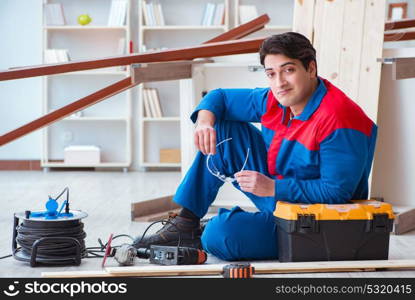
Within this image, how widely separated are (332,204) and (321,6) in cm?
Answer: 159

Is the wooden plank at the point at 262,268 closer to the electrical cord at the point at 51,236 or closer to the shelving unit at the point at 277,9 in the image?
the electrical cord at the point at 51,236

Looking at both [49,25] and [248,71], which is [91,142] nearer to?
[49,25]

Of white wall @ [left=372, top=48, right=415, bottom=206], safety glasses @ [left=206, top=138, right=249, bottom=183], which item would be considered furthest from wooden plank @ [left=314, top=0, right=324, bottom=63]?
safety glasses @ [left=206, top=138, right=249, bottom=183]

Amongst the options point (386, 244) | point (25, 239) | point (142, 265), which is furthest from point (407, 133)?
point (25, 239)

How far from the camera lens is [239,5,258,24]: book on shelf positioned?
6855 mm

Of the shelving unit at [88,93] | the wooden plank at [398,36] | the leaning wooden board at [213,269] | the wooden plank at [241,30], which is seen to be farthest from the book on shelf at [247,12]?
the leaning wooden board at [213,269]

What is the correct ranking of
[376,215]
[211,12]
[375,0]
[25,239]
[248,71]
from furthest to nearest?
1. [211,12]
2. [248,71]
3. [375,0]
4. [25,239]
5. [376,215]

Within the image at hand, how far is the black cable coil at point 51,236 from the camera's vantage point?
266cm

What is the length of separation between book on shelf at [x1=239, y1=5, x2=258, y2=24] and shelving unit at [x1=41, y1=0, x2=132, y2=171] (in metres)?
1.02

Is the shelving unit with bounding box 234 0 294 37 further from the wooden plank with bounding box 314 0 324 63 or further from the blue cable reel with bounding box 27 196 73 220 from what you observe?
the blue cable reel with bounding box 27 196 73 220

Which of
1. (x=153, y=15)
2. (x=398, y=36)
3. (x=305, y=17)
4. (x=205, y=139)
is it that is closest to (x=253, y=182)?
(x=205, y=139)

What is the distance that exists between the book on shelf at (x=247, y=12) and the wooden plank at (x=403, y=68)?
11.4 ft

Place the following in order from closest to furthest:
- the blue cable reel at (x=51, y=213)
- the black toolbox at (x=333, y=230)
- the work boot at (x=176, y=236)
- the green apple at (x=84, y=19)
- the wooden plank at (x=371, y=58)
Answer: the black toolbox at (x=333, y=230) → the blue cable reel at (x=51, y=213) → the work boot at (x=176, y=236) → the wooden plank at (x=371, y=58) → the green apple at (x=84, y=19)

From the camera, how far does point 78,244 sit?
8.72 feet
